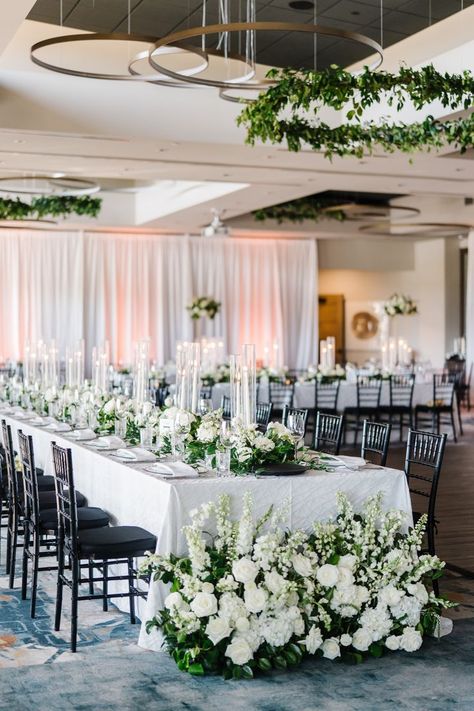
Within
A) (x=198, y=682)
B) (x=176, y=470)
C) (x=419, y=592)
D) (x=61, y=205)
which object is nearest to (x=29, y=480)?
(x=176, y=470)

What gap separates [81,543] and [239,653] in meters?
1.02

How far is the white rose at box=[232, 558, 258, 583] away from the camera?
4457 mm

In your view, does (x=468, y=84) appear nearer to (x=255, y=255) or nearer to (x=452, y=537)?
(x=452, y=537)

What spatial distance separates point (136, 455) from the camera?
5.88 meters

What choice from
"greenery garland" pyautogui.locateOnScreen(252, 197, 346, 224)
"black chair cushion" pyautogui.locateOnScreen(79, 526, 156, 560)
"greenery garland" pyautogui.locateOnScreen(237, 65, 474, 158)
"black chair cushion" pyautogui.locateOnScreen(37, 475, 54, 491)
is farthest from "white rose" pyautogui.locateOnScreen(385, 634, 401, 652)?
"greenery garland" pyautogui.locateOnScreen(252, 197, 346, 224)

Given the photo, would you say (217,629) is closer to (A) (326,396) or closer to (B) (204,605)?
(B) (204,605)

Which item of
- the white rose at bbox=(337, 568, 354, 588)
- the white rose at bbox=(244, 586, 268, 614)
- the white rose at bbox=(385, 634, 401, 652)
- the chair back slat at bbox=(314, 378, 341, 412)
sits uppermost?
the chair back slat at bbox=(314, 378, 341, 412)

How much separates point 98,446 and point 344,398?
22.5ft

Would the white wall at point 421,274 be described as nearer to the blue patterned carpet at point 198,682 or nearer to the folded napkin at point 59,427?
the folded napkin at point 59,427

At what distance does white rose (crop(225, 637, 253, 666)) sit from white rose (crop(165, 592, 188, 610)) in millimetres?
278

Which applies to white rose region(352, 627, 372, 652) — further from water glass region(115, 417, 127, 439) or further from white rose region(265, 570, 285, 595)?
water glass region(115, 417, 127, 439)

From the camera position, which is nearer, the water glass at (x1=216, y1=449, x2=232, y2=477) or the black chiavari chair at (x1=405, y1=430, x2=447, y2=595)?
the water glass at (x1=216, y1=449, x2=232, y2=477)

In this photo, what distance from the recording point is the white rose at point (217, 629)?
14.4 feet

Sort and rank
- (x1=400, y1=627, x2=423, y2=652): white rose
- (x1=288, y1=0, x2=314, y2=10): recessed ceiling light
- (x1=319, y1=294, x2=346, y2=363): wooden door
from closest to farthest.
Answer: (x1=400, y1=627, x2=423, y2=652): white rose → (x1=288, y1=0, x2=314, y2=10): recessed ceiling light → (x1=319, y1=294, x2=346, y2=363): wooden door
